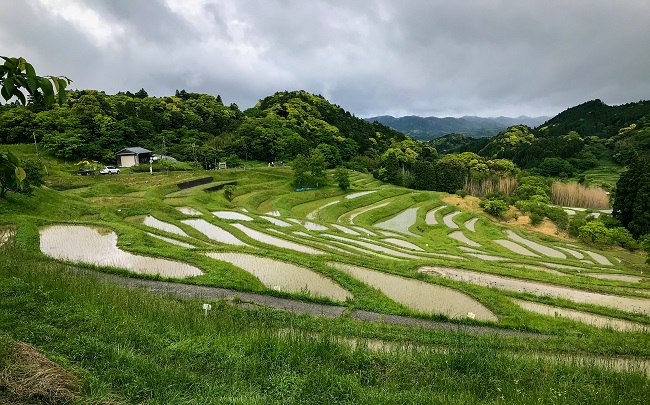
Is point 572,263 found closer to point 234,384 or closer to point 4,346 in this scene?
point 234,384

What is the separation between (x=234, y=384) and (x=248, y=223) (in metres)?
23.3

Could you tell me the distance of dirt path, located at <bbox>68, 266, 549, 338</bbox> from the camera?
35.0ft

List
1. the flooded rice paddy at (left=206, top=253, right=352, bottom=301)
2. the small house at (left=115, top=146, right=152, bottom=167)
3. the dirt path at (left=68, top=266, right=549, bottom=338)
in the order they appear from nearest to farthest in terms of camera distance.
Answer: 1. the dirt path at (left=68, top=266, right=549, bottom=338)
2. the flooded rice paddy at (left=206, top=253, right=352, bottom=301)
3. the small house at (left=115, top=146, right=152, bottom=167)

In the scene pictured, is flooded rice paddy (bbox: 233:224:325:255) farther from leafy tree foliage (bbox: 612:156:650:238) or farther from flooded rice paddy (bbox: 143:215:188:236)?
leafy tree foliage (bbox: 612:156:650:238)

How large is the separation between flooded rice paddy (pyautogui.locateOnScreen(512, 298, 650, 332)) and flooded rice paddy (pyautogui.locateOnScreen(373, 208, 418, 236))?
2240 centimetres

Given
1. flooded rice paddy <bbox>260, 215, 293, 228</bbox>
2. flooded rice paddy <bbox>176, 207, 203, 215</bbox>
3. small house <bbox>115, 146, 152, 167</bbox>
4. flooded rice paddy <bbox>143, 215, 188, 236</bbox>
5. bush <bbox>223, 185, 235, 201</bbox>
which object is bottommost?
flooded rice paddy <bbox>260, 215, 293, 228</bbox>

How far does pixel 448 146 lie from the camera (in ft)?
635

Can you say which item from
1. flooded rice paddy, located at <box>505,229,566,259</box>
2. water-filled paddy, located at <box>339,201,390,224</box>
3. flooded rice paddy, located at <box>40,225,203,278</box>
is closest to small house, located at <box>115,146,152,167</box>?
water-filled paddy, located at <box>339,201,390,224</box>

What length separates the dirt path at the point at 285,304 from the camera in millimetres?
10672

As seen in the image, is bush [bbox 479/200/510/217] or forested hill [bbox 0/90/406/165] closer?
bush [bbox 479/200/510/217]

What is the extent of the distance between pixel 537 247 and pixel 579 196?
145 feet

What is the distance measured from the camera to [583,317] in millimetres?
12938

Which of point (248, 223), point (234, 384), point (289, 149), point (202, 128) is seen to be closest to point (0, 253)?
point (234, 384)

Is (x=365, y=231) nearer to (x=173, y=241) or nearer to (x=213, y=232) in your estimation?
(x=213, y=232)
